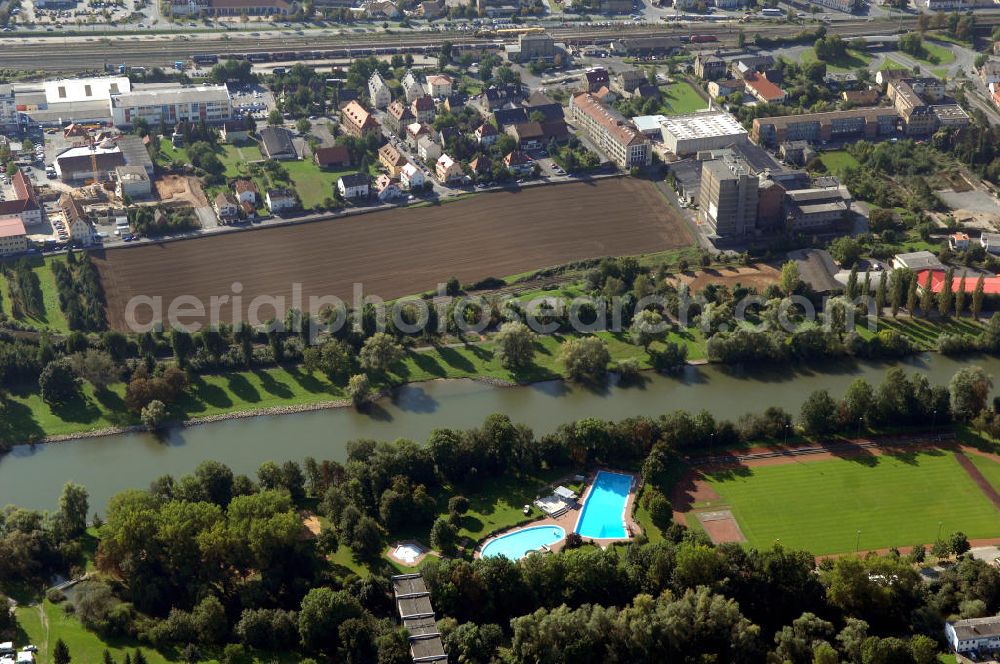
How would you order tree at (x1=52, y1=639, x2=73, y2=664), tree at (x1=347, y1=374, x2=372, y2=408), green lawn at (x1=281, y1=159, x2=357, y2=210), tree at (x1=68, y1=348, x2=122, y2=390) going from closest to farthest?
tree at (x1=52, y1=639, x2=73, y2=664)
tree at (x1=347, y1=374, x2=372, y2=408)
tree at (x1=68, y1=348, x2=122, y2=390)
green lawn at (x1=281, y1=159, x2=357, y2=210)

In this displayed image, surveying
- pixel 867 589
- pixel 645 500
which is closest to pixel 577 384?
pixel 645 500

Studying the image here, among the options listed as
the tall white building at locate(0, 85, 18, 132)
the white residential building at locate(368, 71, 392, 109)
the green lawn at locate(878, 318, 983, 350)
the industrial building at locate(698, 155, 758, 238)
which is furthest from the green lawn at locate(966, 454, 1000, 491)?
the tall white building at locate(0, 85, 18, 132)

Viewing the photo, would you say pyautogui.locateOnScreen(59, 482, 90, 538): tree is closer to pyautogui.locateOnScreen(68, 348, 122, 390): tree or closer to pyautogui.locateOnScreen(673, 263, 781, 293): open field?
pyautogui.locateOnScreen(68, 348, 122, 390): tree

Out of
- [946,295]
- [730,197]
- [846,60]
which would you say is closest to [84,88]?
[730,197]

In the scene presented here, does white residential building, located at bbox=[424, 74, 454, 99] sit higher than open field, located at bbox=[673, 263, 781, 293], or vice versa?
white residential building, located at bbox=[424, 74, 454, 99]

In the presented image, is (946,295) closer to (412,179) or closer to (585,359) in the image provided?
(585,359)

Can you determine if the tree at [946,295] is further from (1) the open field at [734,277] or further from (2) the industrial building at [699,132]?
(2) the industrial building at [699,132]
